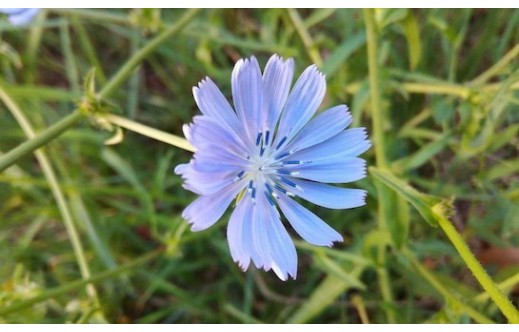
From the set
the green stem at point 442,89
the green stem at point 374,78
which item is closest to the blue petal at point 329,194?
the green stem at point 374,78

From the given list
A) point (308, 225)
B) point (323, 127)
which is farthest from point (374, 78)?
point (308, 225)

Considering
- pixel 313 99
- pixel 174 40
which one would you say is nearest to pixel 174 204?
pixel 174 40

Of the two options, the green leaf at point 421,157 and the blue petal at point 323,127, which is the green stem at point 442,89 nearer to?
the green leaf at point 421,157

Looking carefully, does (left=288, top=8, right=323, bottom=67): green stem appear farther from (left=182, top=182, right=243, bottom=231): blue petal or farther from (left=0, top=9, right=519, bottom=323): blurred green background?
(left=182, top=182, right=243, bottom=231): blue petal

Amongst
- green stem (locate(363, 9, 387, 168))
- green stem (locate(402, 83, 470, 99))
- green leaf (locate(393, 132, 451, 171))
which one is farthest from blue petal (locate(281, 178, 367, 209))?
green stem (locate(402, 83, 470, 99))

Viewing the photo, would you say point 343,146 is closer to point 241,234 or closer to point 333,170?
point 333,170

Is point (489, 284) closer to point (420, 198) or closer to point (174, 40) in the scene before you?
point (420, 198)

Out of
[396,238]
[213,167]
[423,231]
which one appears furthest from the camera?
[423,231]
